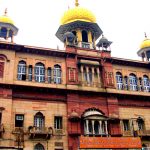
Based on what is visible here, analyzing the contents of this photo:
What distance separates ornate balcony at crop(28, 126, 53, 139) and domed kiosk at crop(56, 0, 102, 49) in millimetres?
12199

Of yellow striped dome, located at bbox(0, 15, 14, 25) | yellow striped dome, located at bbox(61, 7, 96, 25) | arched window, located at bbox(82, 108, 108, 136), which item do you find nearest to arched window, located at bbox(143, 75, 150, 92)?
arched window, located at bbox(82, 108, 108, 136)

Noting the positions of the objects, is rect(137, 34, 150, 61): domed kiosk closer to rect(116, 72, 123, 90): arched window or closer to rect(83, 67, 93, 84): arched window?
rect(116, 72, 123, 90): arched window

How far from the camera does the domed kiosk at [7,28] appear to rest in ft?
92.2

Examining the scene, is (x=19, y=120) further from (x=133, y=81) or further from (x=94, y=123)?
(x=133, y=81)

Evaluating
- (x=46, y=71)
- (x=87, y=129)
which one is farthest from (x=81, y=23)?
(x=87, y=129)

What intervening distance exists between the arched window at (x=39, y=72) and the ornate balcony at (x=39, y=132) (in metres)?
4.73

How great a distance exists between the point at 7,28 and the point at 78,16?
8909mm

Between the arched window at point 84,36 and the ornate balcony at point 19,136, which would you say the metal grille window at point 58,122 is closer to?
the ornate balcony at point 19,136

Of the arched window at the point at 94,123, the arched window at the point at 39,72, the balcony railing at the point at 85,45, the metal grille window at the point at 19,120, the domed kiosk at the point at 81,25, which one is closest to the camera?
the metal grille window at the point at 19,120

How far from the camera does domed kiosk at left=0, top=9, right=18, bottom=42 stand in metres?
28.1

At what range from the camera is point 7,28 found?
92.9 feet

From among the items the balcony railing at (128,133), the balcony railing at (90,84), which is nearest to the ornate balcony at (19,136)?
the balcony railing at (90,84)

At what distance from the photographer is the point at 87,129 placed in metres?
24.2

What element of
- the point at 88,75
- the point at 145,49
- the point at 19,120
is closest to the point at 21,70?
the point at 19,120
